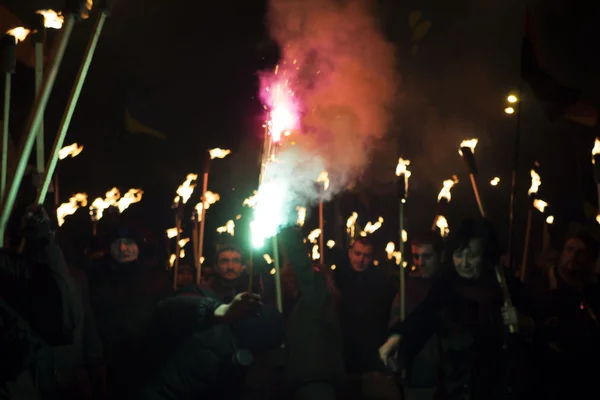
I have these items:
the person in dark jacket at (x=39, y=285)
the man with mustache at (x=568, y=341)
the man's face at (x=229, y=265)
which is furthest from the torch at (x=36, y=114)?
the man with mustache at (x=568, y=341)

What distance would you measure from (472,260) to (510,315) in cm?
48

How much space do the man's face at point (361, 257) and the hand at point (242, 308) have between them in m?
2.26

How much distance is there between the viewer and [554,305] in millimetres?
4781

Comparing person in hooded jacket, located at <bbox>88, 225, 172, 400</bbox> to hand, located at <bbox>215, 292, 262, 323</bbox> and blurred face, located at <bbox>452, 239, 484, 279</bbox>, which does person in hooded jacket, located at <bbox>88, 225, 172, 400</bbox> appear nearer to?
hand, located at <bbox>215, 292, 262, 323</bbox>

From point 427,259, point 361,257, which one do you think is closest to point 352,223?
point 361,257

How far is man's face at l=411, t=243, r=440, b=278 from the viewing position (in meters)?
5.80

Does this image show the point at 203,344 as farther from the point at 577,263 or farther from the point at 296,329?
the point at 577,263

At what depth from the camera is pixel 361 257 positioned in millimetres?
6129

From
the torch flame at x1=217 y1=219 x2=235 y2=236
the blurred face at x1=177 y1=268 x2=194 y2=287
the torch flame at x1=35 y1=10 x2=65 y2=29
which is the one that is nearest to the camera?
the torch flame at x1=35 y1=10 x2=65 y2=29

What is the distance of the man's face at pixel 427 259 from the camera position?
5805 millimetres

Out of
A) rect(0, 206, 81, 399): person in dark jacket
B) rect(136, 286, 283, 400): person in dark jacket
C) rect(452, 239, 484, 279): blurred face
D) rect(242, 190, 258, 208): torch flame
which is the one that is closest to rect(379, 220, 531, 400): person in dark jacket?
rect(452, 239, 484, 279): blurred face

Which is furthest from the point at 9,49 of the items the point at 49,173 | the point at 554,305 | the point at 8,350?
the point at 554,305

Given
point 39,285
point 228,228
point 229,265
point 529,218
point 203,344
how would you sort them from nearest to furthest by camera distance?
point 39,285 → point 203,344 → point 229,265 → point 529,218 → point 228,228

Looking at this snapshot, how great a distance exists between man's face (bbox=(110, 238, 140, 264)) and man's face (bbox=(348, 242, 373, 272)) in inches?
80.8
